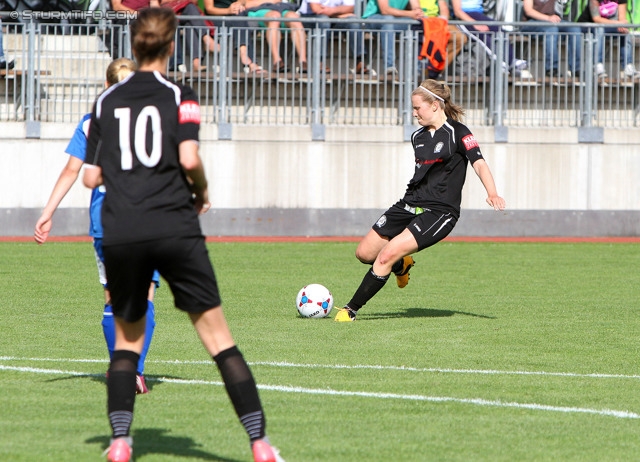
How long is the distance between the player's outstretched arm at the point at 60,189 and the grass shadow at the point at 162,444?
1323 millimetres

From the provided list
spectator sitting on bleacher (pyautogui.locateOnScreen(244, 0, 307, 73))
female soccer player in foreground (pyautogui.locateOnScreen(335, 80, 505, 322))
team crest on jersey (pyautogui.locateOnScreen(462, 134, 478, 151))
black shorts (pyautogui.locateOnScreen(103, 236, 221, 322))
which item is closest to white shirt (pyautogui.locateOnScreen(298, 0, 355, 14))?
spectator sitting on bleacher (pyautogui.locateOnScreen(244, 0, 307, 73))

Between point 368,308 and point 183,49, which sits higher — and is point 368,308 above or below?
below

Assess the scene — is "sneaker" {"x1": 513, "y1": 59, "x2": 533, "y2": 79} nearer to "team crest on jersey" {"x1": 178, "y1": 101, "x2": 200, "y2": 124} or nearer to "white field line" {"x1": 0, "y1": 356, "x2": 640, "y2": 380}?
"white field line" {"x1": 0, "y1": 356, "x2": 640, "y2": 380}

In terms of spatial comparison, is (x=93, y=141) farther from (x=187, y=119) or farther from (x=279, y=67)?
(x=279, y=67)

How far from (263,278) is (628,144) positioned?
9042 mm

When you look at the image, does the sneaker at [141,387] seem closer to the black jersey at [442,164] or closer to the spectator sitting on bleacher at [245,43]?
the black jersey at [442,164]

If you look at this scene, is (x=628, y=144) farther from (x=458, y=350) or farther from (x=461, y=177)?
(x=458, y=350)

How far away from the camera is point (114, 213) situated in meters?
4.98

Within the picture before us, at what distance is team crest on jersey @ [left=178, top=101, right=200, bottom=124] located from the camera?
496cm

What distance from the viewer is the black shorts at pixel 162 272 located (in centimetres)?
Answer: 492

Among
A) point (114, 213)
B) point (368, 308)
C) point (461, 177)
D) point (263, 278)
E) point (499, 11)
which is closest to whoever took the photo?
point (114, 213)

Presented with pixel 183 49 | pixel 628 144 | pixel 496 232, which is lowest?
pixel 496 232

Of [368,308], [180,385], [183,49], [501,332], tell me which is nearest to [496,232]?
[183,49]

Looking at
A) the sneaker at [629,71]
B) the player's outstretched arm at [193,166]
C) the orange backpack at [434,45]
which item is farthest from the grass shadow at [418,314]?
the sneaker at [629,71]
